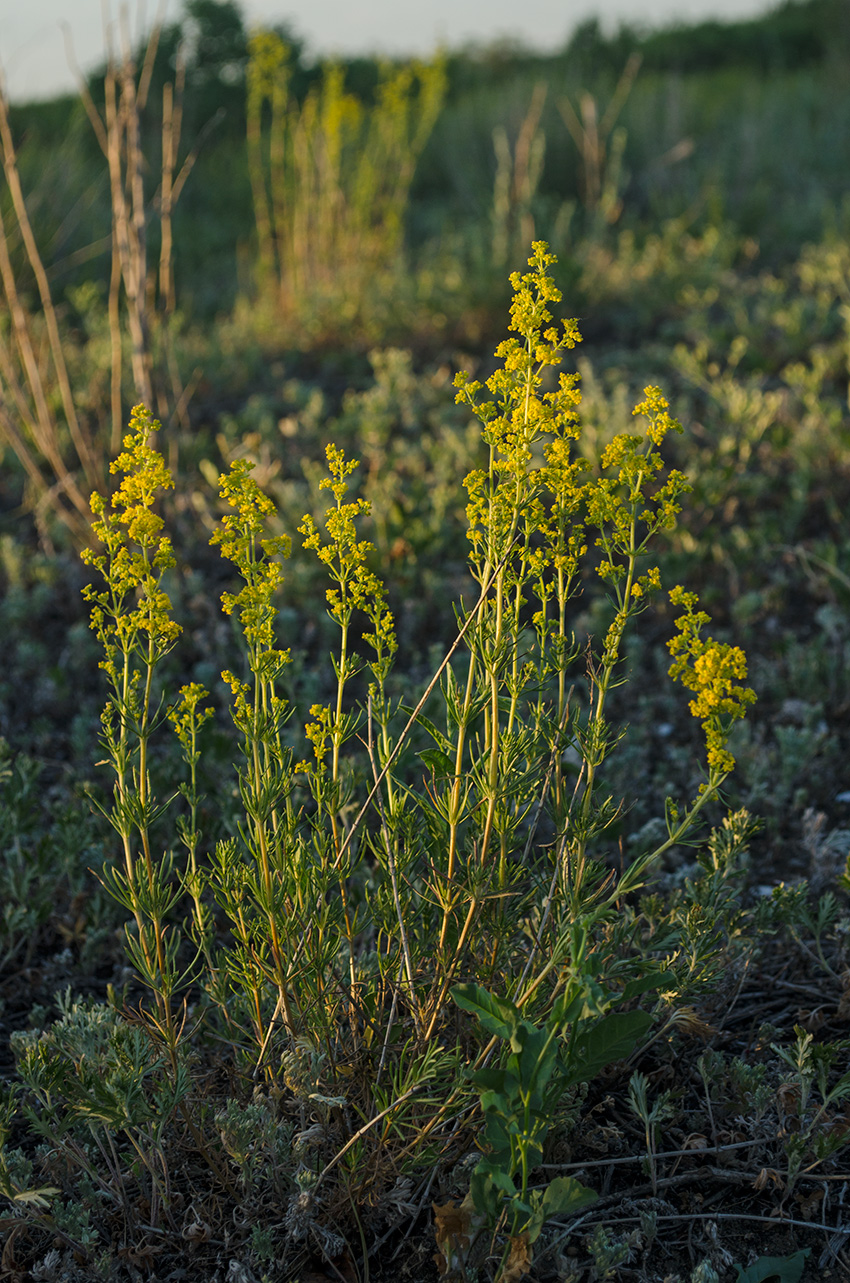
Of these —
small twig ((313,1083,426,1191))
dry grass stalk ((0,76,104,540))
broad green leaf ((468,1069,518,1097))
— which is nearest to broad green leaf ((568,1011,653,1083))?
broad green leaf ((468,1069,518,1097))

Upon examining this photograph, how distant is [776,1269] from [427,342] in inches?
221

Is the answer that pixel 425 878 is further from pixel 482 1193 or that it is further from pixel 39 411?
pixel 39 411

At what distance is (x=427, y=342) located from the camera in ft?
21.3

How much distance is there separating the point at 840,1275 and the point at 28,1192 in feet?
4.29

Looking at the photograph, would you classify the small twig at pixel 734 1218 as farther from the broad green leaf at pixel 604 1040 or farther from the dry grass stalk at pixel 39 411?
the dry grass stalk at pixel 39 411

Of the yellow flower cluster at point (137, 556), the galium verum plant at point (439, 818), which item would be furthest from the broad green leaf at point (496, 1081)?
the yellow flower cluster at point (137, 556)

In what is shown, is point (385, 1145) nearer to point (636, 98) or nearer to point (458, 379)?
point (458, 379)

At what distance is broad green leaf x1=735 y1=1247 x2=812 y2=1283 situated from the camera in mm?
1676

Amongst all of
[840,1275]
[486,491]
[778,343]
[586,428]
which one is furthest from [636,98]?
[840,1275]

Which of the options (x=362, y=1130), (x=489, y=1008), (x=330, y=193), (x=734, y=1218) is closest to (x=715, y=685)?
(x=489, y=1008)

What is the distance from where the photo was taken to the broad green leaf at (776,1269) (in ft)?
5.50

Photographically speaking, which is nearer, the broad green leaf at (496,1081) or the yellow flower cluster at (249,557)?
the broad green leaf at (496,1081)

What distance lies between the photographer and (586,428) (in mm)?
4828

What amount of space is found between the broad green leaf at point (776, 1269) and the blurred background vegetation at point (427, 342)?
127 centimetres
